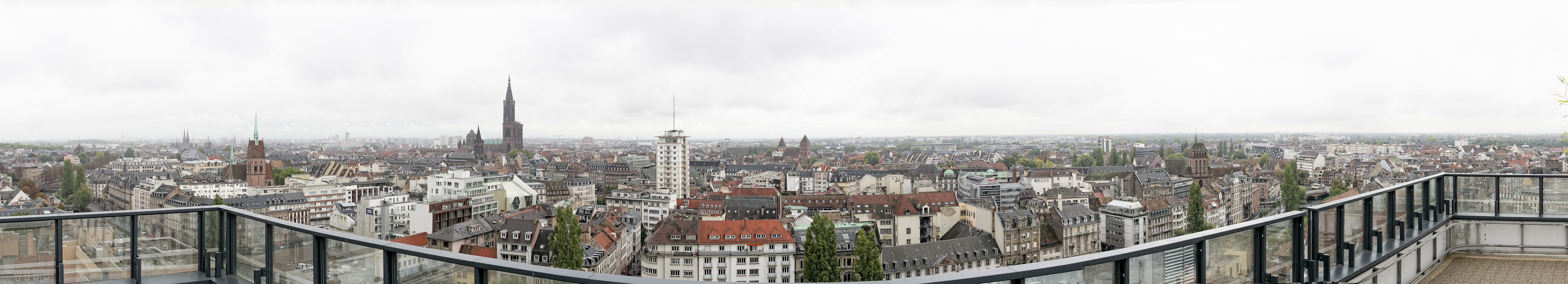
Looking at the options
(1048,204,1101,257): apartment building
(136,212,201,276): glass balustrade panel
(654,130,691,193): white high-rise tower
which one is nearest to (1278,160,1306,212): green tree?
(1048,204,1101,257): apartment building

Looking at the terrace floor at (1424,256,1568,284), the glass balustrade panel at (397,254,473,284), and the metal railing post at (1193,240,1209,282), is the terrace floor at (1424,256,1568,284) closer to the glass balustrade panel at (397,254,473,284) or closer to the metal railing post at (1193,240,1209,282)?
the metal railing post at (1193,240,1209,282)

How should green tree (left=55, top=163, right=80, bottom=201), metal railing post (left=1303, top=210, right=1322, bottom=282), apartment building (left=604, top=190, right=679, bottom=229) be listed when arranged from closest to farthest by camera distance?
metal railing post (left=1303, top=210, right=1322, bottom=282) < apartment building (left=604, top=190, right=679, bottom=229) < green tree (left=55, top=163, right=80, bottom=201)

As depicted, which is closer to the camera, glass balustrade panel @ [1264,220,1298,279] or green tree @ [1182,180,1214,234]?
glass balustrade panel @ [1264,220,1298,279]

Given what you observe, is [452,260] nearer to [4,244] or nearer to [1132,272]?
[1132,272]

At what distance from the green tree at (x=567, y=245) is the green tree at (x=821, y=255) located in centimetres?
520

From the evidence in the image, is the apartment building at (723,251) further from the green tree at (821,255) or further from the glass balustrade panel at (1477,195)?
the glass balustrade panel at (1477,195)

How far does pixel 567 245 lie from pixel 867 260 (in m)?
6.84

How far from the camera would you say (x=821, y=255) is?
16812 mm

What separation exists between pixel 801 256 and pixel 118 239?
1738 cm

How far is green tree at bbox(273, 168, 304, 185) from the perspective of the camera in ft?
137

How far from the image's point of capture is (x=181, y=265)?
7.42ft

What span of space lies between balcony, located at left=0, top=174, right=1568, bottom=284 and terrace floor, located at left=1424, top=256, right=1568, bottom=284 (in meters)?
0.01

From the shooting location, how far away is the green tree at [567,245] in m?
16.1

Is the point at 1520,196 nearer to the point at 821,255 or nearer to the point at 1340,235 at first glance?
the point at 1340,235
